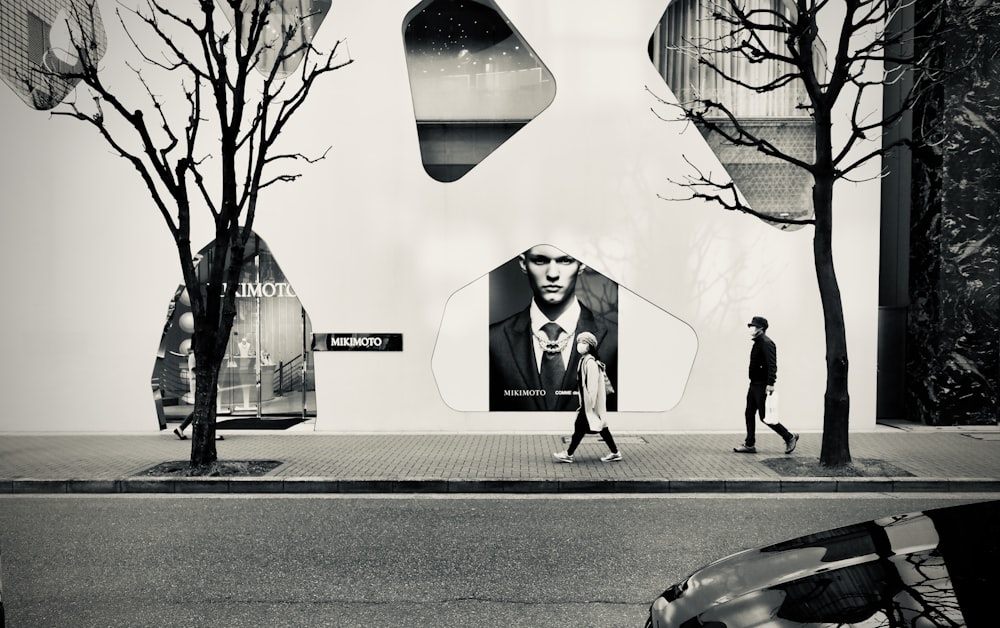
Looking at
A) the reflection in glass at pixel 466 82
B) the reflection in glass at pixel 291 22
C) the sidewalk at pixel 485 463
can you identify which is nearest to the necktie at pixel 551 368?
the sidewalk at pixel 485 463

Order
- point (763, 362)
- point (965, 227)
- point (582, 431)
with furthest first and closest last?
point (965, 227) < point (763, 362) < point (582, 431)

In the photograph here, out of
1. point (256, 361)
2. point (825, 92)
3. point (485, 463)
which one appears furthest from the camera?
point (256, 361)

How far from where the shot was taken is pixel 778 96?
11805mm

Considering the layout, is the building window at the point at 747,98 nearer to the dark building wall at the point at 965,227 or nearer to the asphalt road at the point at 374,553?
the dark building wall at the point at 965,227

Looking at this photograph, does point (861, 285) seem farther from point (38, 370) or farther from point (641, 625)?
point (38, 370)

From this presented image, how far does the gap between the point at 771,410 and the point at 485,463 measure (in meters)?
3.82

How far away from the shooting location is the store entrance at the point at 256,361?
1192cm

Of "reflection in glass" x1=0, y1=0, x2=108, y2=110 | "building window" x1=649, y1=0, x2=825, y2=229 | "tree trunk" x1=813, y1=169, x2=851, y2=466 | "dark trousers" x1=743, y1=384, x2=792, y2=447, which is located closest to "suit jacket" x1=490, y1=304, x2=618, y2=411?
"dark trousers" x1=743, y1=384, x2=792, y2=447

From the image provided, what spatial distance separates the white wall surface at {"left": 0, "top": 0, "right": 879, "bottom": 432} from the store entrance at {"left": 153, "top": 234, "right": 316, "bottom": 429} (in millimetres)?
287

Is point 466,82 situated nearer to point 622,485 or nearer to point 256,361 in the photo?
point 256,361

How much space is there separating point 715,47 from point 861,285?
448cm

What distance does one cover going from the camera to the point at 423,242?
38.5 feet

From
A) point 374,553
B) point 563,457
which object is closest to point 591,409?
point 563,457

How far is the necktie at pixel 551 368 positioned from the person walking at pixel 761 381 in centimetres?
305
